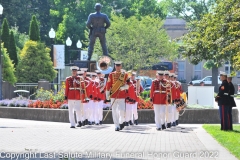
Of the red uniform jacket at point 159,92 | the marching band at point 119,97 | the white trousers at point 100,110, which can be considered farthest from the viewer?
the white trousers at point 100,110

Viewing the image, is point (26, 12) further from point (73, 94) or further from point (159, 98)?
point (159, 98)

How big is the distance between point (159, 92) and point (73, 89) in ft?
9.23

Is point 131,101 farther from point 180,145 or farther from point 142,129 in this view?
point 180,145

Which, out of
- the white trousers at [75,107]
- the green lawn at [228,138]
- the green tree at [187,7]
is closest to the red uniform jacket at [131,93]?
the white trousers at [75,107]

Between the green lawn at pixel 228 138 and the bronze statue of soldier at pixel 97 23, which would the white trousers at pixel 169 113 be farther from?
the bronze statue of soldier at pixel 97 23

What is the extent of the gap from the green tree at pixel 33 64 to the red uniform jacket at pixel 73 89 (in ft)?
82.3

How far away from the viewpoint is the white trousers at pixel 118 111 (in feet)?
71.1

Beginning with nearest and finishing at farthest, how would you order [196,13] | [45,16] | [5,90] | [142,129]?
1. [142,129]
2. [5,90]
3. [196,13]
4. [45,16]

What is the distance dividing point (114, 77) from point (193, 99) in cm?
825

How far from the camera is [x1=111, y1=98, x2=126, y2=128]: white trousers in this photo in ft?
71.1

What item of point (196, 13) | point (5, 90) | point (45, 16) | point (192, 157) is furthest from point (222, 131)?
point (45, 16)

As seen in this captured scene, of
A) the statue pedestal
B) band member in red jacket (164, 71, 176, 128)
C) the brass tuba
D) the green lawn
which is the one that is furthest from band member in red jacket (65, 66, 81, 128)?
the statue pedestal

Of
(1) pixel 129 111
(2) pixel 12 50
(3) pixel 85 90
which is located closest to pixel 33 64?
(2) pixel 12 50

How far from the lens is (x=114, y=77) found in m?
22.0
